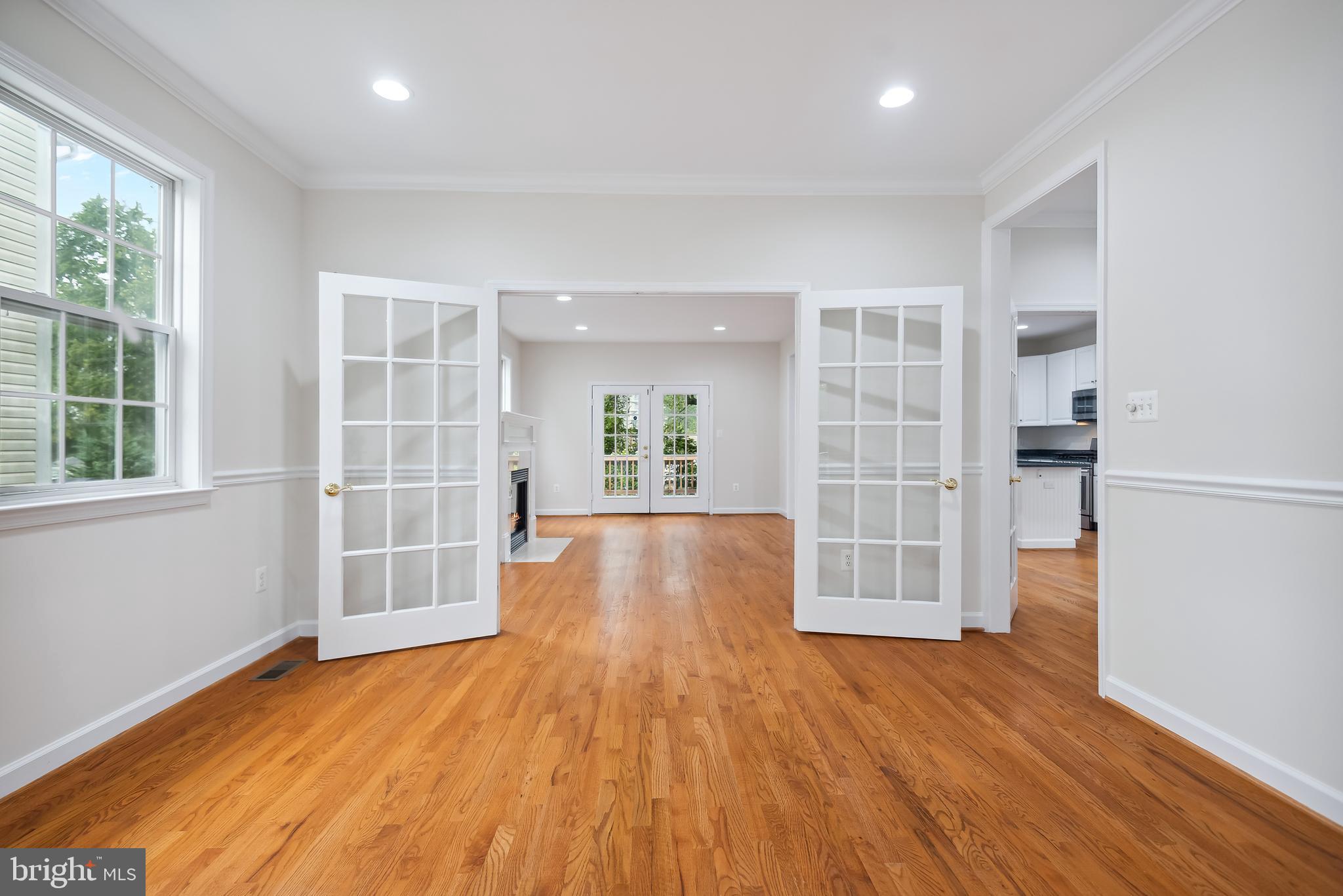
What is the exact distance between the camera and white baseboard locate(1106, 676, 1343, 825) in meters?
1.59

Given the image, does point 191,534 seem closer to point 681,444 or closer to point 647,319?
point 647,319

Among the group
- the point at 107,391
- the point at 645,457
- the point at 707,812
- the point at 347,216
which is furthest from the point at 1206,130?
the point at 645,457

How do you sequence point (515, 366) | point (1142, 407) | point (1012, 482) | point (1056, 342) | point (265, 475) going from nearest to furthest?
point (1142, 407), point (265, 475), point (1012, 482), point (1056, 342), point (515, 366)

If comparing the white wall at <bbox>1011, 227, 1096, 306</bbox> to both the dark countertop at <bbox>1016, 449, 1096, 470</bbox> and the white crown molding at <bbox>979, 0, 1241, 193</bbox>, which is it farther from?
the dark countertop at <bbox>1016, 449, 1096, 470</bbox>

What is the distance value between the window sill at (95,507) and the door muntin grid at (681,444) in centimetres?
626

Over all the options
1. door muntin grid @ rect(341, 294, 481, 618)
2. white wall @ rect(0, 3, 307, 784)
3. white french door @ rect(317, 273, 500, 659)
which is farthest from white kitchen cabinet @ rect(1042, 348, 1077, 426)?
white wall @ rect(0, 3, 307, 784)

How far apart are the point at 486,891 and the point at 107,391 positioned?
2263 millimetres

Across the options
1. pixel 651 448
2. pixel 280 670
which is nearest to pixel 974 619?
pixel 280 670

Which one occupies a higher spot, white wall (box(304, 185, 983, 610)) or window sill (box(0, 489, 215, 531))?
white wall (box(304, 185, 983, 610))

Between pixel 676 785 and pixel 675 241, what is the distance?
2718 millimetres

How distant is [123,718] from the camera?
80.8 inches

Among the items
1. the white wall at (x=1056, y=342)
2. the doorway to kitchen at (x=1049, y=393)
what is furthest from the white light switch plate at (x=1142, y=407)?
the white wall at (x=1056, y=342)

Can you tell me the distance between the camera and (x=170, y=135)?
7.54 ft

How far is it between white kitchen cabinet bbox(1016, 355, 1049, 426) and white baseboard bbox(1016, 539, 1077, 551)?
223cm
